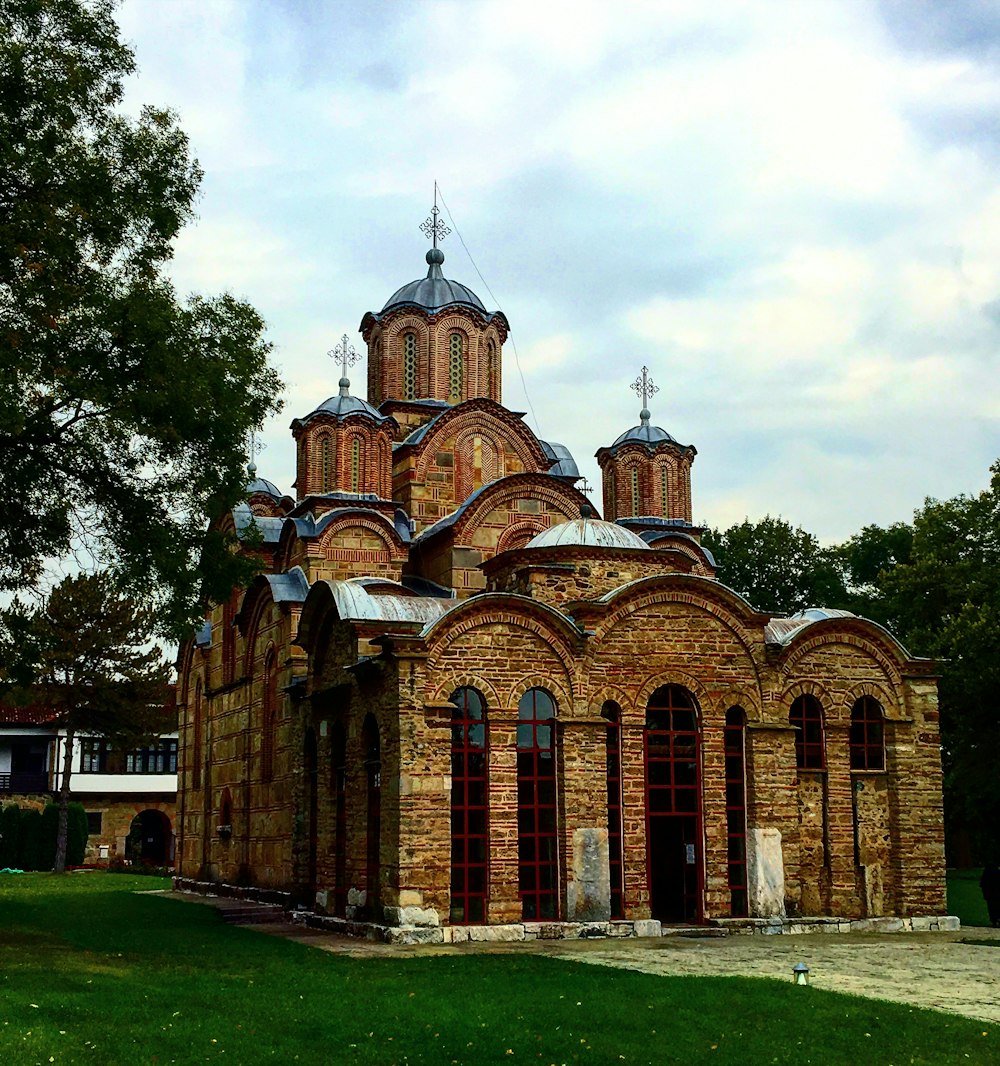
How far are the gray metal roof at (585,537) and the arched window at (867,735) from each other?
403cm

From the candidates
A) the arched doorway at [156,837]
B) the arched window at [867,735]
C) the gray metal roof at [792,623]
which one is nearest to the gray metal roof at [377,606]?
the gray metal roof at [792,623]

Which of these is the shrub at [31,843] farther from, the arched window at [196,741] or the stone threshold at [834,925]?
the stone threshold at [834,925]

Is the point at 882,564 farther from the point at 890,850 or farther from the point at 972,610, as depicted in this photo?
the point at 890,850

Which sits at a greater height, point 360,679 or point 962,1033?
point 360,679

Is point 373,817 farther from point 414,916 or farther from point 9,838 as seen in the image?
point 9,838

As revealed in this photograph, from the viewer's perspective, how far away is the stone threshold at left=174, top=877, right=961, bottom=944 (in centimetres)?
1672

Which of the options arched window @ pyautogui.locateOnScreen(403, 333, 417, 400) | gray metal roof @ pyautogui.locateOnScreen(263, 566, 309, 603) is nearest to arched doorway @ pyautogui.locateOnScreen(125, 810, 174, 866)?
arched window @ pyautogui.locateOnScreen(403, 333, 417, 400)

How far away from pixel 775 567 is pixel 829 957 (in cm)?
2872

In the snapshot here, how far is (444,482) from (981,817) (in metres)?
16.6

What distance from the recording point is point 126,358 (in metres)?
15.9

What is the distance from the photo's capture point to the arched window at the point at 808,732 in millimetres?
19688

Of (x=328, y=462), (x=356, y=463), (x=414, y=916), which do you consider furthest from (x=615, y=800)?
(x=328, y=462)

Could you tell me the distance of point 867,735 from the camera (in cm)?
2011

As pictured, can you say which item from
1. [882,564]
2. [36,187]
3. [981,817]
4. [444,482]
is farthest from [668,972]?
[882,564]
